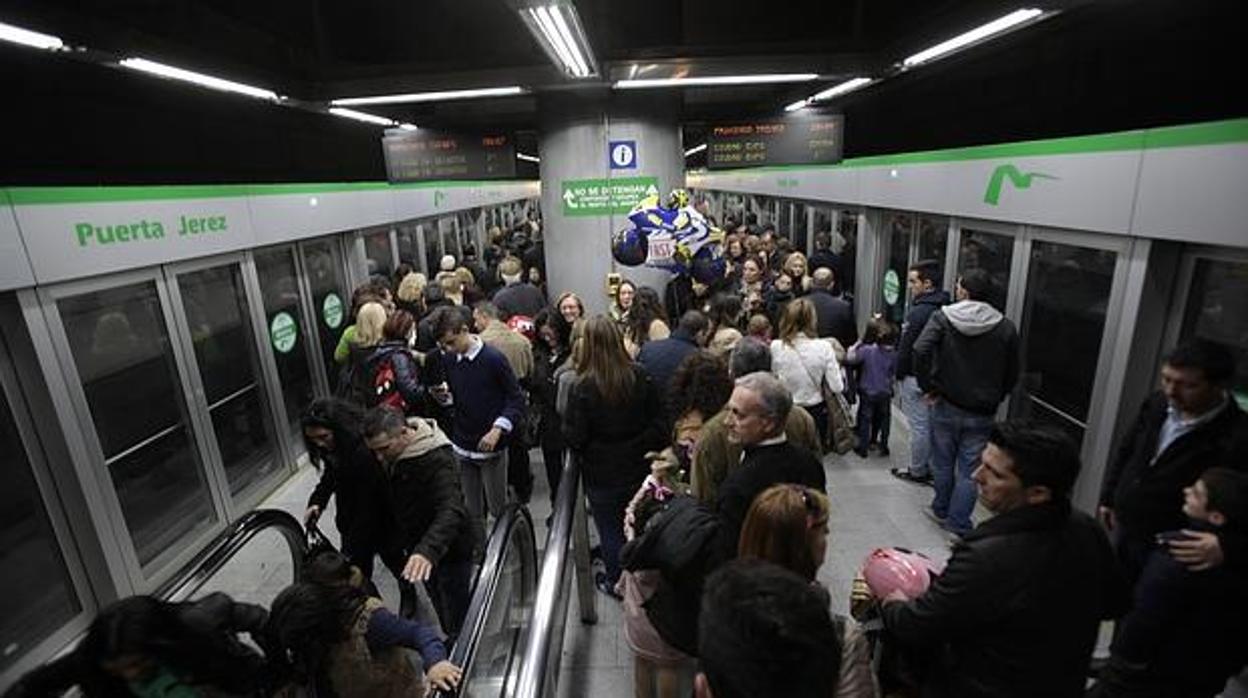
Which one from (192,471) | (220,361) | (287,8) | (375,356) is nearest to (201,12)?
(287,8)

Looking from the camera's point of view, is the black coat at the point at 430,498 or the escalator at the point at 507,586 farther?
the black coat at the point at 430,498

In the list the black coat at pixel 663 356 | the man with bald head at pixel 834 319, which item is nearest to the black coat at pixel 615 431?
the black coat at pixel 663 356

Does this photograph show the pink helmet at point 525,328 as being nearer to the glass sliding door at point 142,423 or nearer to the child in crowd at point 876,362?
the glass sliding door at point 142,423

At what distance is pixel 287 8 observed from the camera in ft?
19.4

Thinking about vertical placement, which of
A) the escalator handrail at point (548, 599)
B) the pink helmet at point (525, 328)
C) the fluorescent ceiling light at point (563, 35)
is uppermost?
the fluorescent ceiling light at point (563, 35)

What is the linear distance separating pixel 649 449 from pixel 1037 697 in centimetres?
180

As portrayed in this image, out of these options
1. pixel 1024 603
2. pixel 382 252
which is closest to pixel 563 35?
pixel 1024 603

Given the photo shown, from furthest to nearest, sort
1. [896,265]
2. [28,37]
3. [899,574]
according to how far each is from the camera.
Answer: [896,265], [28,37], [899,574]

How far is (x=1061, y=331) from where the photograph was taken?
14.8ft

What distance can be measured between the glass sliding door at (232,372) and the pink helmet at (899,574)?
16.4ft

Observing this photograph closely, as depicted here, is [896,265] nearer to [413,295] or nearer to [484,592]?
[413,295]

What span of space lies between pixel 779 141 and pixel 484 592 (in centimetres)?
563

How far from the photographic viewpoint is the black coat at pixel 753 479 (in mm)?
2051

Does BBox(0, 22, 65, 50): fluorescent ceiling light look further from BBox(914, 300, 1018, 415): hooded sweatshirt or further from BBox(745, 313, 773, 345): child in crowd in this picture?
BBox(914, 300, 1018, 415): hooded sweatshirt
